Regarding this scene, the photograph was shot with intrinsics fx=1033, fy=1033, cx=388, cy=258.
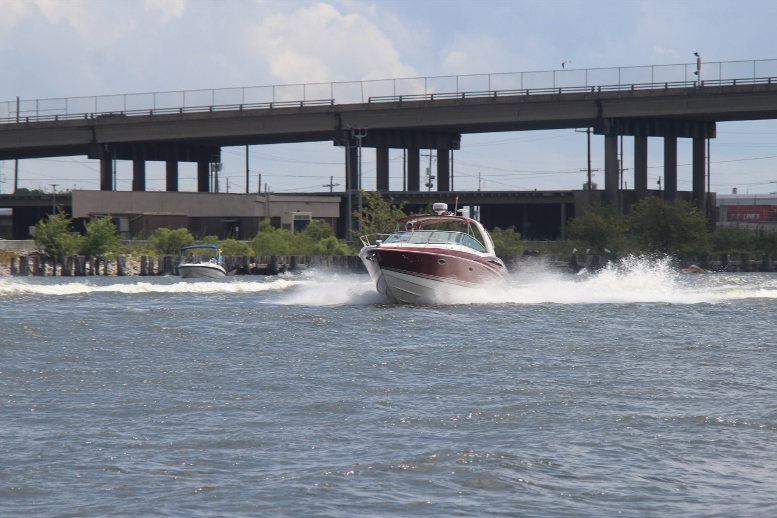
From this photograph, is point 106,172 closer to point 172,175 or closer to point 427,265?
point 172,175

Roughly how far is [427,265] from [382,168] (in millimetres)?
63251

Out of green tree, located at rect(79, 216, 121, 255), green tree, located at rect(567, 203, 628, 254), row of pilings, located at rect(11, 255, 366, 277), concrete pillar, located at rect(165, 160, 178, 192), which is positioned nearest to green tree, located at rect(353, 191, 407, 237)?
row of pilings, located at rect(11, 255, 366, 277)

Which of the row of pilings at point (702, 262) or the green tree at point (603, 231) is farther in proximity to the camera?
the green tree at point (603, 231)

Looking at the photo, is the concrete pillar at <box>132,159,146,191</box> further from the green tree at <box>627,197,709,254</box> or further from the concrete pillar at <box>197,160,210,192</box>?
the green tree at <box>627,197,709,254</box>

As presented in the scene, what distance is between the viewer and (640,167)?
87.2 meters

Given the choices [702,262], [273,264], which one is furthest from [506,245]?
[273,264]

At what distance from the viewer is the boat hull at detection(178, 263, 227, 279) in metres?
57.0

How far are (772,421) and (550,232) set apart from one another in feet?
313

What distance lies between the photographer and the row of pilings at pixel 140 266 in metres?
65.2

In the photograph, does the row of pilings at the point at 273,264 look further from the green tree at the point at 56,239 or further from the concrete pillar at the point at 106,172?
the concrete pillar at the point at 106,172

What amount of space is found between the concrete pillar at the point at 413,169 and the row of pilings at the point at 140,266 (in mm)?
26698

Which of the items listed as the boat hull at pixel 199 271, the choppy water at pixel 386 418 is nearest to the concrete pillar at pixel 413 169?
the boat hull at pixel 199 271

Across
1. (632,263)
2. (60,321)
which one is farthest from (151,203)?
(60,321)

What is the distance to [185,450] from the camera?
12.3 metres
